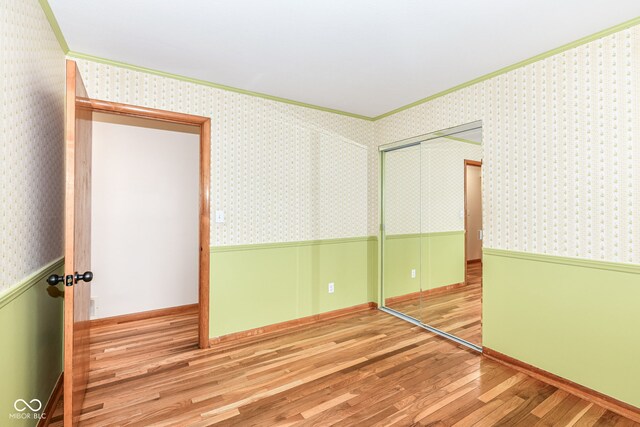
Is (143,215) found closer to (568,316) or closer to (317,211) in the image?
(317,211)

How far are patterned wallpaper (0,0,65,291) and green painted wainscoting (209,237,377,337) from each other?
4.01ft

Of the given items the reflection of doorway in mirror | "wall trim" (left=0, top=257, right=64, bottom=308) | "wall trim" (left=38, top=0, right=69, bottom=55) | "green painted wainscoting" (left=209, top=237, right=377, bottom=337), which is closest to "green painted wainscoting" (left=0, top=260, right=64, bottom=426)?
"wall trim" (left=0, top=257, right=64, bottom=308)

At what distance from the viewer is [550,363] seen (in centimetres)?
222

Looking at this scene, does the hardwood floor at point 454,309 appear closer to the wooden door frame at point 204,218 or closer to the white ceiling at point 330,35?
the wooden door frame at point 204,218

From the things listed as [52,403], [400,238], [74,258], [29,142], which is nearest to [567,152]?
[400,238]

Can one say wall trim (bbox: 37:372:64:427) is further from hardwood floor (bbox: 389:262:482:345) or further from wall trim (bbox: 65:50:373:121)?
hardwood floor (bbox: 389:262:482:345)

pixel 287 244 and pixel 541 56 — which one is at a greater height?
pixel 541 56

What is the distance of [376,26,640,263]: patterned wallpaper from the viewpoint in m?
1.91

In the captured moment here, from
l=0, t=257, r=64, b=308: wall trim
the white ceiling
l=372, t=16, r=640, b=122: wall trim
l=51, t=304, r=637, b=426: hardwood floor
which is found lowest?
l=51, t=304, r=637, b=426: hardwood floor

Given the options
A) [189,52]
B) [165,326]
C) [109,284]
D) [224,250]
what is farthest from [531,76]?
[109,284]

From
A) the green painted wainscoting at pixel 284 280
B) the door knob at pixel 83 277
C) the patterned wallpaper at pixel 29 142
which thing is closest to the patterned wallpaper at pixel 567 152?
the green painted wainscoting at pixel 284 280

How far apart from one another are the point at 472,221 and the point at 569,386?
240 cm

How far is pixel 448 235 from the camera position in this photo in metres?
4.00

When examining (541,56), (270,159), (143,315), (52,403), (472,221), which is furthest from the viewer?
(472,221)
